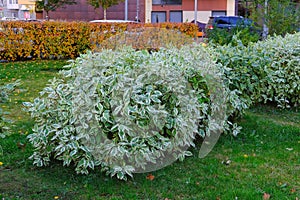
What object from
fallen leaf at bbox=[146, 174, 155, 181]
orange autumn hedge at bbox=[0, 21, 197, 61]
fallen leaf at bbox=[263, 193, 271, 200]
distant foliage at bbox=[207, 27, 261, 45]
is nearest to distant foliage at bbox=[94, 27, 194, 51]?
orange autumn hedge at bbox=[0, 21, 197, 61]

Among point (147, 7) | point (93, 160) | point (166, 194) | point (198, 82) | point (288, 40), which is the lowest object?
point (166, 194)

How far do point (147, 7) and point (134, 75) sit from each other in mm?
26323

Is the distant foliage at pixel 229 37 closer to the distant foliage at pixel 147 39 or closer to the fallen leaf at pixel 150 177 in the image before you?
the distant foliage at pixel 147 39

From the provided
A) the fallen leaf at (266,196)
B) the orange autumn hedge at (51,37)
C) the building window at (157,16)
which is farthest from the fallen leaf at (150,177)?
the building window at (157,16)

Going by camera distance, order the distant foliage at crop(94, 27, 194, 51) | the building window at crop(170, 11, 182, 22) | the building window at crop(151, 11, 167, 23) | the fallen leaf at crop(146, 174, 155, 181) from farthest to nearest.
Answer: the building window at crop(170, 11, 182, 22) → the building window at crop(151, 11, 167, 23) → the distant foliage at crop(94, 27, 194, 51) → the fallen leaf at crop(146, 174, 155, 181)

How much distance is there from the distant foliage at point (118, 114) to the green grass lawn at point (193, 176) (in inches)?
4.7

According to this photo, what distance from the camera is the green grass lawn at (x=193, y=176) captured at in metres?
3.04

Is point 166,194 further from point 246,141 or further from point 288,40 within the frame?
point 288,40

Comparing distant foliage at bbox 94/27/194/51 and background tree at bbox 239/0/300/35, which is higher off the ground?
background tree at bbox 239/0/300/35

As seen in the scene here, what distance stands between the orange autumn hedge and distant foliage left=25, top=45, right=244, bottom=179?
6.94 m

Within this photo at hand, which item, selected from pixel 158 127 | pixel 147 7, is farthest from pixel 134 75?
pixel 147 7

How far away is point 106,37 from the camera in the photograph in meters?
10.6

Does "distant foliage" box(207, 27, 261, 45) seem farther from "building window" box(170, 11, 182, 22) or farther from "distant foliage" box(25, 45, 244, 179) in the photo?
"building window" box(170, 11, 182, 22)

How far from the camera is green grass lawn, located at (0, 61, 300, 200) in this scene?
120 inches
